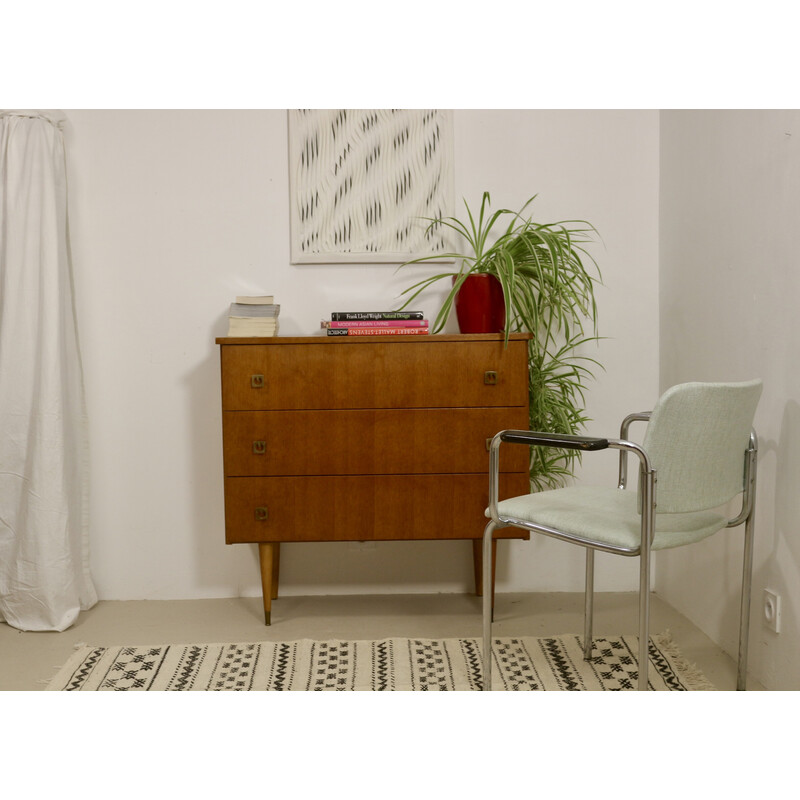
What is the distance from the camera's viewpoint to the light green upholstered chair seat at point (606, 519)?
1.71m

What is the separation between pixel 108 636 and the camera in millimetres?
2523

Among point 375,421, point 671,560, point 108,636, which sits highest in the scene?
point 375,421

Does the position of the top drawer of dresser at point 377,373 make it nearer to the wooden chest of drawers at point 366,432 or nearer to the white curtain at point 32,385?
the wooden chest of drawers at point 366,432

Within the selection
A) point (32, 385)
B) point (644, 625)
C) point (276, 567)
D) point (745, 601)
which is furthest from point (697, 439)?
point (32, 385)

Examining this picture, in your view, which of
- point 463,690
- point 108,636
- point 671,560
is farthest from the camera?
point 671,560

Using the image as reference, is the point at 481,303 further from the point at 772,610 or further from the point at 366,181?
the point at 772,610

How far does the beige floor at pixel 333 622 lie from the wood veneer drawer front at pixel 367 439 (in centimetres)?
58

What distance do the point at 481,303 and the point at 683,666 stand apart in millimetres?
1325

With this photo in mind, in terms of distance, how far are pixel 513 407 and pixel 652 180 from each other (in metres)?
1.16

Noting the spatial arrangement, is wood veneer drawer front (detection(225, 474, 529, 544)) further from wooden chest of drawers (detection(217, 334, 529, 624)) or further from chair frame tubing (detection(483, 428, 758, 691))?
chair frame tubing (detection(483, 428, 758, 691))

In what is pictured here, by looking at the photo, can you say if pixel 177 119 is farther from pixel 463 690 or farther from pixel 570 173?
pixel 463 690

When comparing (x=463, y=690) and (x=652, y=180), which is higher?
(x=652, y=180)

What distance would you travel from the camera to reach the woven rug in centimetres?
209
